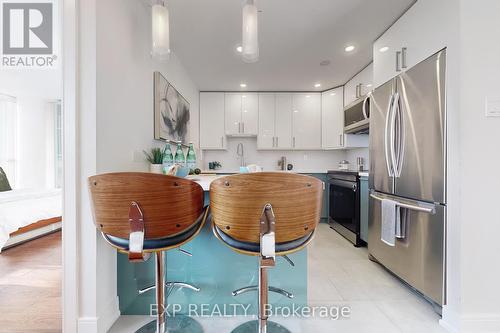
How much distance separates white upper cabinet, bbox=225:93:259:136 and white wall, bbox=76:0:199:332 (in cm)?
259

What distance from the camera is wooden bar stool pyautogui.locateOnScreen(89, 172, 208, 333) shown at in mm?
992

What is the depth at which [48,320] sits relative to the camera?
1558 millimetres

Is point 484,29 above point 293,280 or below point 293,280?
above

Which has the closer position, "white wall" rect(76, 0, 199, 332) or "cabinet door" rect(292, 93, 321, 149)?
"white wall" rect(76, 0, 199, 332)

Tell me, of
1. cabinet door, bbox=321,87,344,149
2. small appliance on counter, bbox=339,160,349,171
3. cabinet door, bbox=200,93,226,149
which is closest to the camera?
cabinet door, bbox=321,87,344,149

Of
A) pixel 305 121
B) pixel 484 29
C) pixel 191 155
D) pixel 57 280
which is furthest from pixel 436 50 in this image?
pixel 57 280

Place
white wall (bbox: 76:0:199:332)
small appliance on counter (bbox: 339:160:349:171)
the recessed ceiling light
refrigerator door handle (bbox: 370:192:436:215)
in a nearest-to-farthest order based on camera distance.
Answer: white wall (bbox: 76:0:199:332) < refrigerator door handle (bbox: 370:192:436:215) < the recessed ceiling light < small appliance on counter (bbox: 339:160:349:171)

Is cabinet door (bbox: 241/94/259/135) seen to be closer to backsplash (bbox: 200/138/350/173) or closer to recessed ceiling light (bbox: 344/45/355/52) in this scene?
backsplash (bbox: 200/138/350/173)

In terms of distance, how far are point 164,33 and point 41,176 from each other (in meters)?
5.49

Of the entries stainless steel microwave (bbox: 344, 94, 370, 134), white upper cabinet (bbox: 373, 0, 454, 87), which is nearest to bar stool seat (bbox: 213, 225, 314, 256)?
white upper cabinet (bbox: 373, 0, 454, 87)

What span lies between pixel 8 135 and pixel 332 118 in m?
6.38

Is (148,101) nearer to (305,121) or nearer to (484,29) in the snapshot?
(484,29)

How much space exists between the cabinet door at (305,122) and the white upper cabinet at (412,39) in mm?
1900

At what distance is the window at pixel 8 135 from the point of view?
4633 mm
